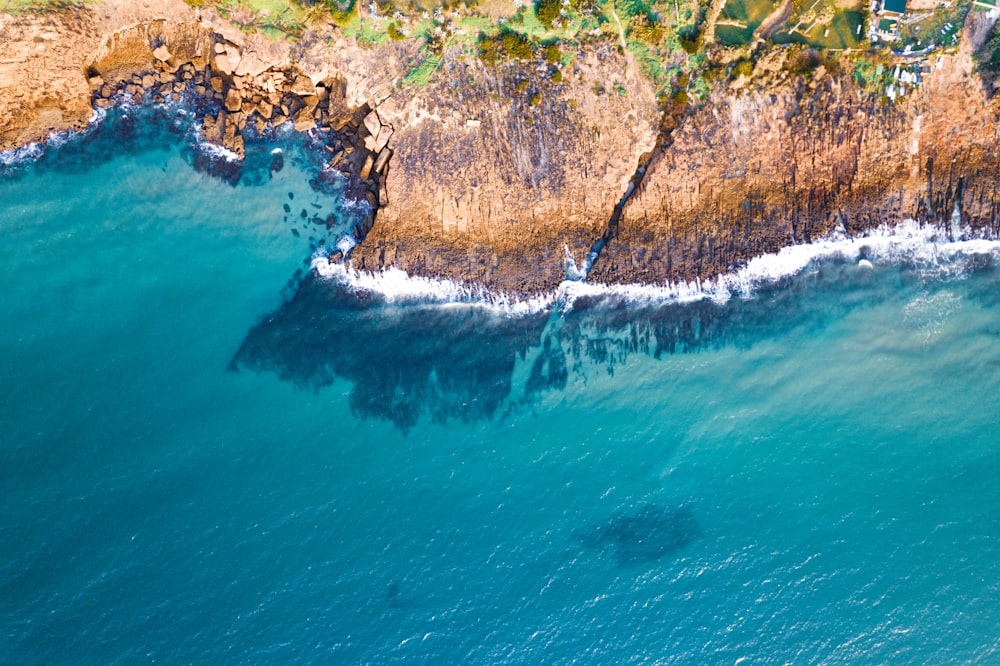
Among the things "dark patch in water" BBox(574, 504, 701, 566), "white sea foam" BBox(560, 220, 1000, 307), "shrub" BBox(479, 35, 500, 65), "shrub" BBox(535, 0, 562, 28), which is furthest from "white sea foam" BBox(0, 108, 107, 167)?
"dark patch in water" BBox(574, 504, 701, 566)

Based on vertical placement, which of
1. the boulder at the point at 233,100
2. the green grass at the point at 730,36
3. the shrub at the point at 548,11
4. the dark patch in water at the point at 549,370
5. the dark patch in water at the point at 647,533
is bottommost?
the dark patch in water at the point at 647,533

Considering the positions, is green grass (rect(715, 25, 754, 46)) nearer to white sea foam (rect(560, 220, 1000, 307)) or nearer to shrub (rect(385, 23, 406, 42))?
white sea foam (rect(560, 220, 1000, 307))

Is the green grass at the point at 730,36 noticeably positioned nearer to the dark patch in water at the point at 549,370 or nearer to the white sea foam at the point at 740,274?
the white sea foam at the point at 740,274

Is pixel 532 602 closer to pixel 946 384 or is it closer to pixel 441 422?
pixel 441 422

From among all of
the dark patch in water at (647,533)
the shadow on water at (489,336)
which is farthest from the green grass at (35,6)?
the dark patch in water at (647,533)

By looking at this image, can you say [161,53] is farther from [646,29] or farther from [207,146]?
[646,29]

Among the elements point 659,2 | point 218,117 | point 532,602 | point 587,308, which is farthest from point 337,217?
point 532,602
